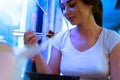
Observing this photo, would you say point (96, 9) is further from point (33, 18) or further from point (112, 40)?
point (33, 18)

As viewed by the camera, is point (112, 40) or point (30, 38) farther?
point (112, 40)

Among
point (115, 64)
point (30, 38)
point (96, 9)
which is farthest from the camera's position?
point (96, 9)

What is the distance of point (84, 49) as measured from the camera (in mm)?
1043

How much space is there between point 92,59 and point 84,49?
0.07 meters

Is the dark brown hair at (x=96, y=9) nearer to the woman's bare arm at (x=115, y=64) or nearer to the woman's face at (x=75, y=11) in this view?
the woman's face at (x=75, y=11)

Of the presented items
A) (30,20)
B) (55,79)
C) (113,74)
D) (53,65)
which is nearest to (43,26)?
(30,20)

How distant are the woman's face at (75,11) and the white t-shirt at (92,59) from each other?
0.38 feet

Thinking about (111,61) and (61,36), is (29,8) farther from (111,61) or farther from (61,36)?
(111,61)

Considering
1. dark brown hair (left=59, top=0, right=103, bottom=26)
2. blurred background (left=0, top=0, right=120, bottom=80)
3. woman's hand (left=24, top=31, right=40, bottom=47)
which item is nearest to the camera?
woman's hand (left=24, top=31, right=40, bottom=47)

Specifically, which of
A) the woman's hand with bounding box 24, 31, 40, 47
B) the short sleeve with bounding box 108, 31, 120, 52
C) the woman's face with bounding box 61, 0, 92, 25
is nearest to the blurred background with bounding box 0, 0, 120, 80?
the woman's hand with bounding box 24, 31, 40, 47

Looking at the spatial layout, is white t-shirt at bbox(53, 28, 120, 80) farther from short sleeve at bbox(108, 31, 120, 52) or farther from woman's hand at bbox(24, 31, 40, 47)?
woman's hand at bbox(24, 31, 40, 47)

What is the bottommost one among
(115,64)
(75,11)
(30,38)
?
(115,64)

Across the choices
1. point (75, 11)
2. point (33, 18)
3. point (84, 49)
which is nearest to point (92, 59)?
point (84, 49)

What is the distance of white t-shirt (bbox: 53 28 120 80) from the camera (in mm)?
980
